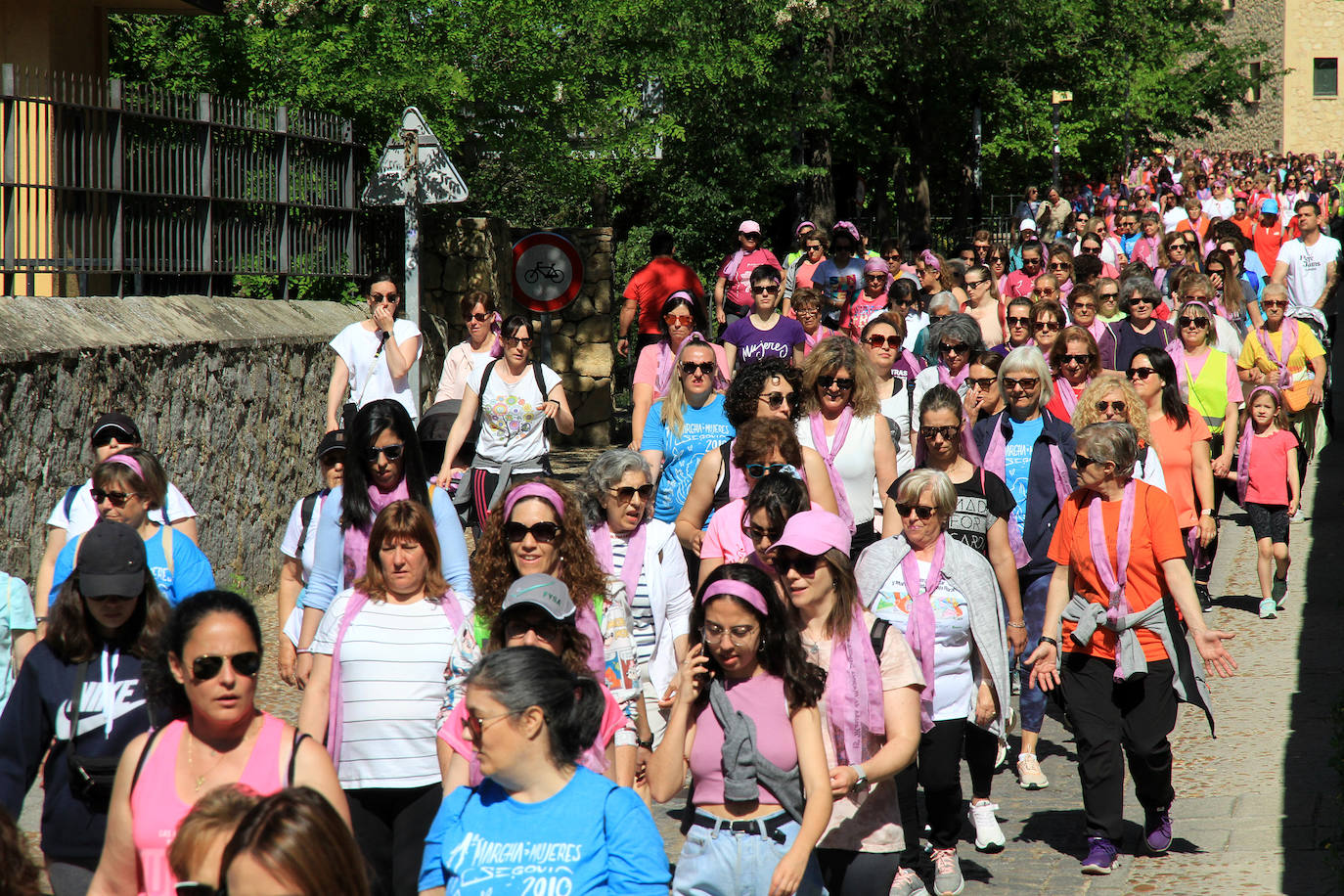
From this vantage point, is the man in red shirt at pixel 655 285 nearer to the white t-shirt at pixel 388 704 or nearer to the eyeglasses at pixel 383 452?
the eyeglasses at pixel 383 452

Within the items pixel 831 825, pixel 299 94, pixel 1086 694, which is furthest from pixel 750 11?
pixel 831 825

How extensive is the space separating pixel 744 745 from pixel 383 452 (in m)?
2.05

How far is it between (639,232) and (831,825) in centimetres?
2201

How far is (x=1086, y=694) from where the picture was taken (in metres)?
6.05

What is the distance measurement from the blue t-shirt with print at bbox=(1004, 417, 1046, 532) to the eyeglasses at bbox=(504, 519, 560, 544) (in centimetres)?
341

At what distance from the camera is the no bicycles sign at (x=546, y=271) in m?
12.5

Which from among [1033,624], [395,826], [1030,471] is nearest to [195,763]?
[395,826]

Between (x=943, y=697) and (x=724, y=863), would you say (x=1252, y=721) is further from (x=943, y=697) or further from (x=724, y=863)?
(x=724, y=863)

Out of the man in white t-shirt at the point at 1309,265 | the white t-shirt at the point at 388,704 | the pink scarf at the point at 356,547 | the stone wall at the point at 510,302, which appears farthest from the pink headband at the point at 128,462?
the man in white t-shirt at the point at 1309,265

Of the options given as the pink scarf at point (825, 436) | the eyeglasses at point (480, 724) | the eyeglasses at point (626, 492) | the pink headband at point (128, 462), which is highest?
the pink scarf at point (825, 436)

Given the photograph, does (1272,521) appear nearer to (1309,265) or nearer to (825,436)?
(825,436)

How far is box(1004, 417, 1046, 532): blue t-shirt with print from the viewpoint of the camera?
7555 mm

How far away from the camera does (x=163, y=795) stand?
342 centimetres

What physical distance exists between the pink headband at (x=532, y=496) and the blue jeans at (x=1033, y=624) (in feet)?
9.76
